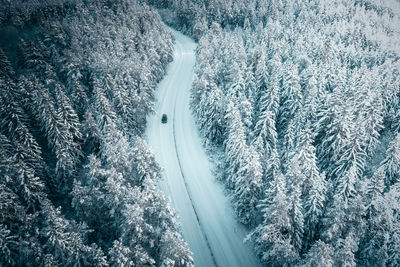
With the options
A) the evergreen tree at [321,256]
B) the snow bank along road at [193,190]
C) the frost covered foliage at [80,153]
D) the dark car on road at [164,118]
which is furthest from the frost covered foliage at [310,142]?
the frost covered foliage at [80,153]

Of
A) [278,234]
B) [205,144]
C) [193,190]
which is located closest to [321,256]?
[278,234]

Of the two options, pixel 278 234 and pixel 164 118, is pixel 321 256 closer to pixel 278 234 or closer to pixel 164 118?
pixel 278 234

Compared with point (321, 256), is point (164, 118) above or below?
below

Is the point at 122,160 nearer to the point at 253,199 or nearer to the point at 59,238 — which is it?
the point at 59,238

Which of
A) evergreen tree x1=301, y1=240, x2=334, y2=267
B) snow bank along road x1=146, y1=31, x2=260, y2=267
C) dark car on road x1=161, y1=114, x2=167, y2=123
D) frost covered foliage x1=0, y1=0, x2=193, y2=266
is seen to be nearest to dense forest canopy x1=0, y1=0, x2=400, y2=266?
evergreen tree x1=301, y1=240, x2=334, y2=267

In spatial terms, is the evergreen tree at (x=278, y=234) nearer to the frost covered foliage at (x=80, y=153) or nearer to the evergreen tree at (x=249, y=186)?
the evergreen tree at (x=249, y=186)
